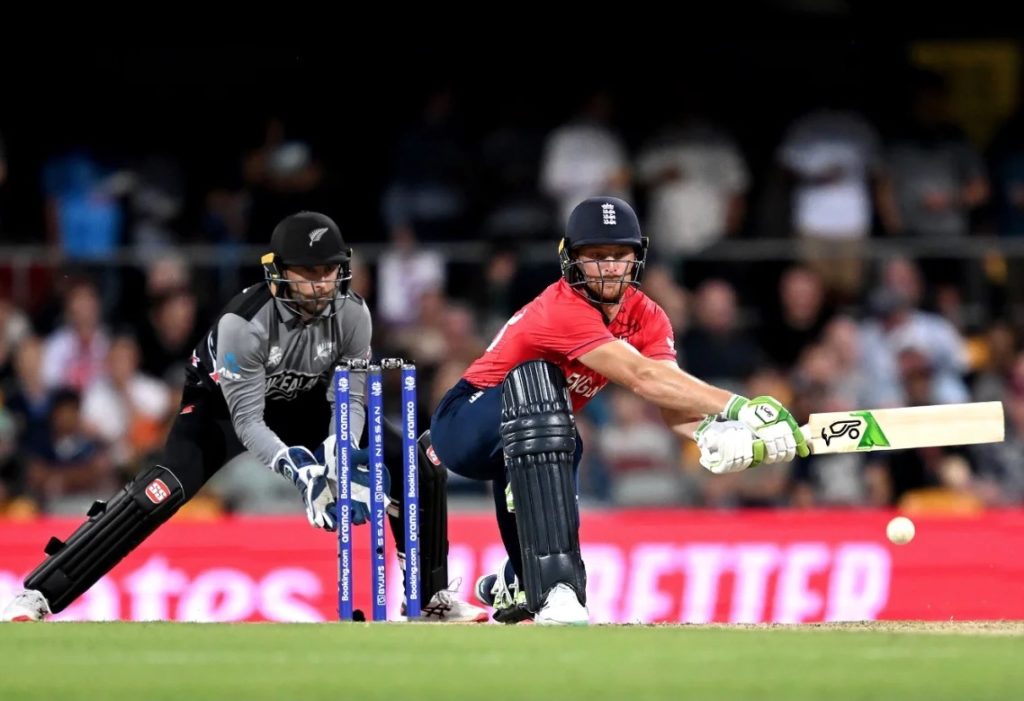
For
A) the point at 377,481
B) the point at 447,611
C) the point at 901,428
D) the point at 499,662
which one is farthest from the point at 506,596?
the point at 499,662

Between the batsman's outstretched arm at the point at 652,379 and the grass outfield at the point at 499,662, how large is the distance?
89cm

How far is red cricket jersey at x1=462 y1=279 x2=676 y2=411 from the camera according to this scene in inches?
312

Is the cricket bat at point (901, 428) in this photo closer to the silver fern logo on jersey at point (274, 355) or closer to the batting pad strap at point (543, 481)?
the batting pad strap at point (543, 481)

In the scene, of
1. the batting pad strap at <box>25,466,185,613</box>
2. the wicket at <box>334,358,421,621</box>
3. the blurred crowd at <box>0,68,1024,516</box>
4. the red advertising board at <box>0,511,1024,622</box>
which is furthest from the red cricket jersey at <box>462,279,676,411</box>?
the blurred crowd at <box>0,68,1024,516</box>

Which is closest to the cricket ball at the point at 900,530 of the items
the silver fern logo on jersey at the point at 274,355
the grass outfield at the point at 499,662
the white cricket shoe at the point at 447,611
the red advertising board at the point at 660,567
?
the grass outfield at the point at 499,662

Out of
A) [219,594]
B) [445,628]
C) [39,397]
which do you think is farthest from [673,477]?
Result: [445,628]

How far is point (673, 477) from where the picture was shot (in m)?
13.0

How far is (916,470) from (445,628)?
6245mm

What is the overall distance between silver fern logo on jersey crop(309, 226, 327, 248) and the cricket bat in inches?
89.8

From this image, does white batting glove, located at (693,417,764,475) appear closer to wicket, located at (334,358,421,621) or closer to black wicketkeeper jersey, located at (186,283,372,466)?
wicket, located at (334,358,421,621)

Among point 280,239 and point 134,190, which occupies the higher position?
point 134,190

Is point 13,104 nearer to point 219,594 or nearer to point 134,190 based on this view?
point 134,190

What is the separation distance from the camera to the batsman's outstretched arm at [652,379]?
25.9 feet

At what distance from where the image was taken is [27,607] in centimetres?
873
